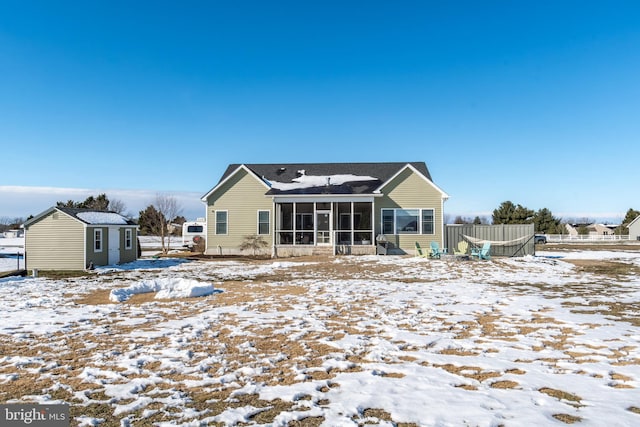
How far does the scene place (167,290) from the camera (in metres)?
10.7

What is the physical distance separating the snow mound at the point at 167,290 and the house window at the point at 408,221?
15169 mm

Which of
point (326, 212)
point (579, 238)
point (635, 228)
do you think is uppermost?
point (326, 212)

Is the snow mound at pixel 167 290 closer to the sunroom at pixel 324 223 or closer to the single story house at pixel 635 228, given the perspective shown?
the sunroom at pixel 324 223

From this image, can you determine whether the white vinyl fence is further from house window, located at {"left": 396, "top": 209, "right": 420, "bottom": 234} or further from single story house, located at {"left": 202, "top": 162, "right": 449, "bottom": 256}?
house window, located at {"left": 396, "top": 209, "right": 420, "bottom": 234}

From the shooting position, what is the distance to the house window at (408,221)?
24516mm

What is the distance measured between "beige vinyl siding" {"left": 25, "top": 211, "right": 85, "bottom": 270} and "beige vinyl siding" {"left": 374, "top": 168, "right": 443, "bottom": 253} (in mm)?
15253

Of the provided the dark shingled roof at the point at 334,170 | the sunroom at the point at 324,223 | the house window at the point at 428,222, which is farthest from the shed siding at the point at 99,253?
the house window at the point at 428,222

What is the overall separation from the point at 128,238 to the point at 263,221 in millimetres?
7557

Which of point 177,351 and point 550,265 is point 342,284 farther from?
point 550,265

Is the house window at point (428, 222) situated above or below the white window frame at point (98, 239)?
above

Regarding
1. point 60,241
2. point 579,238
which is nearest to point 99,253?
point 60,241

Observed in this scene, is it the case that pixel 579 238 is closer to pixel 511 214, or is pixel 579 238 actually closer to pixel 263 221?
pixel 511 214

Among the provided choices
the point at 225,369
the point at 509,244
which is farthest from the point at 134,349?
the point at 509,244

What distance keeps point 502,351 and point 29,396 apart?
556cm
